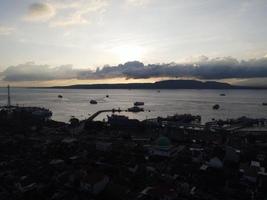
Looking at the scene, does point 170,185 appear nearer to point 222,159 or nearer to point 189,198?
point 189,198

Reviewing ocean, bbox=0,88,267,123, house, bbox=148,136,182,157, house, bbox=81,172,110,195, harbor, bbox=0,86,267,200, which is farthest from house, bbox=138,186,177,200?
ocean, bbox=0,88,267,123

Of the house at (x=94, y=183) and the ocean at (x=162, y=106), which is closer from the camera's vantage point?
the house at (x=94, y=183)

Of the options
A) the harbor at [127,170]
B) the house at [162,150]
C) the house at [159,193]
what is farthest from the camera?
the house at [162,150]

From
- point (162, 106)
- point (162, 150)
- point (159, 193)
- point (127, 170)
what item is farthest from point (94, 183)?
point (162, 106)

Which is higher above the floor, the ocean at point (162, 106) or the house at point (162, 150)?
the house at point (162, 150)

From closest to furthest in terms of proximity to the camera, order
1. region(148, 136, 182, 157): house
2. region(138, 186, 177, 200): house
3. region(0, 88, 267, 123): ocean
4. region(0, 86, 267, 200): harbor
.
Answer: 1. region(138, 186, 177, 200): house
2. region(0, 86, 267, 200): harbor
3. region(148, 136, 182, 157): house
4. region(0, 88, 267, 123): ocean

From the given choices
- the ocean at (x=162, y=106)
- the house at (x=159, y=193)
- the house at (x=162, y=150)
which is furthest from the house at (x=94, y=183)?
the ocean at (x=162, y=106)

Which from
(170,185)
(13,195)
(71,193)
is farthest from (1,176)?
(170,185)

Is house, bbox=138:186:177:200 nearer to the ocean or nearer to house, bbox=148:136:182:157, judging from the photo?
house, bbox=148:136:182:157

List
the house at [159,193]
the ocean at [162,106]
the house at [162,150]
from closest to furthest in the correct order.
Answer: the house at [159,193], the house at [162,150], the ocean at [162,106]

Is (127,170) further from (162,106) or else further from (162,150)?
(162,106)

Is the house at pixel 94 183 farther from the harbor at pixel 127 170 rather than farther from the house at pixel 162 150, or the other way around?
the house at pixel 162 150
